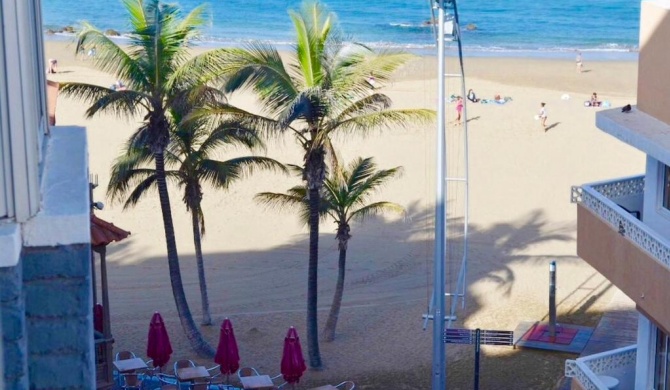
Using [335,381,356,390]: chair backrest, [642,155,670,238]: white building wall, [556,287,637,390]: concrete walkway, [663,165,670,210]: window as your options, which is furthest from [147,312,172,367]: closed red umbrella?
[663,165,670,210]: window

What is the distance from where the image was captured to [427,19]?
7344 cm

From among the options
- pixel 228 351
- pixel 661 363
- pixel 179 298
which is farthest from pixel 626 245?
pixel 179 298

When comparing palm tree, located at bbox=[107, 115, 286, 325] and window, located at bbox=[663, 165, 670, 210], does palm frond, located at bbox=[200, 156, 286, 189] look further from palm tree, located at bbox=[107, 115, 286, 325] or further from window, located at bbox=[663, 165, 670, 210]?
window, located at bbox=[663, 165, 670, 210]

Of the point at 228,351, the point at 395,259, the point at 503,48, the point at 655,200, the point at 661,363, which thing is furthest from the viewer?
the point at 503,48

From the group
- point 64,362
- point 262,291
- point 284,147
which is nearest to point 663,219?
point 64,362

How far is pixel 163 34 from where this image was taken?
64.0ft

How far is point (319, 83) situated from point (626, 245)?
27.3 ft

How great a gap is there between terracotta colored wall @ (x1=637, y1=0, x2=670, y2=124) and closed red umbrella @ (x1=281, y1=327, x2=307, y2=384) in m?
7.06

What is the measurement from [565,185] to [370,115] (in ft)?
49.0

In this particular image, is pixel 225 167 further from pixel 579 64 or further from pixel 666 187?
pixel 579 64

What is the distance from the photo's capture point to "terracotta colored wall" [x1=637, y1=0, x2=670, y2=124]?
11312 mm

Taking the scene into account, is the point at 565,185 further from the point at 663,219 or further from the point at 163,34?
the point at 663,219

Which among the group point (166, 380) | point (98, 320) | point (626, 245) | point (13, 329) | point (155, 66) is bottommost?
point (166, 380)

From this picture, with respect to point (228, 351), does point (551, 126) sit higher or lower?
higher
